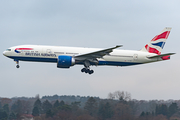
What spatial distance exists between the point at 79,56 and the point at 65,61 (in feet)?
7.50

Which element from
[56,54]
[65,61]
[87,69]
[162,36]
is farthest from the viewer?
[162,36]

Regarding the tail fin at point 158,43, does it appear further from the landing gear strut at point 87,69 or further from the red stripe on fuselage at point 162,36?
the landing gear strut at point 87,69

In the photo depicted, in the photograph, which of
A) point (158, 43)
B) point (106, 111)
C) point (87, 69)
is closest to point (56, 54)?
point (87, 69)

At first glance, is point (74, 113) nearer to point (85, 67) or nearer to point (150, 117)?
point (85, 67)

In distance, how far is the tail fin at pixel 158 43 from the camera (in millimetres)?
54375

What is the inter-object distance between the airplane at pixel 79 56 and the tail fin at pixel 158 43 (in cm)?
201

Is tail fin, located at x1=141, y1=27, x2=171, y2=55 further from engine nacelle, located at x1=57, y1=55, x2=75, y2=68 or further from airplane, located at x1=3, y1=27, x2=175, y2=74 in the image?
engine nacelle, located at x1=57, y1=55, x2=75, y2=68

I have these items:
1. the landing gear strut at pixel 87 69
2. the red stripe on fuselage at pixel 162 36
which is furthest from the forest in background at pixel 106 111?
the red stripe on fuselage at pixel 162 36

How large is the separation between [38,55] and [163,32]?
22417mm

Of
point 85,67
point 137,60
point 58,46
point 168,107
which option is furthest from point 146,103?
point 58,46

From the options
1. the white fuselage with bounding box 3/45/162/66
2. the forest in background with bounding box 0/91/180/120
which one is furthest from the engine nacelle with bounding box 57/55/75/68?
the forest in background with bounding box 0/91/180/120

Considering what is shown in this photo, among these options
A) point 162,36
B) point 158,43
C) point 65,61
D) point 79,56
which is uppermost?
point 162,36

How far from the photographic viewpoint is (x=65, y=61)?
156 feet

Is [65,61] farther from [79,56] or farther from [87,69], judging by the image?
[87,69]
